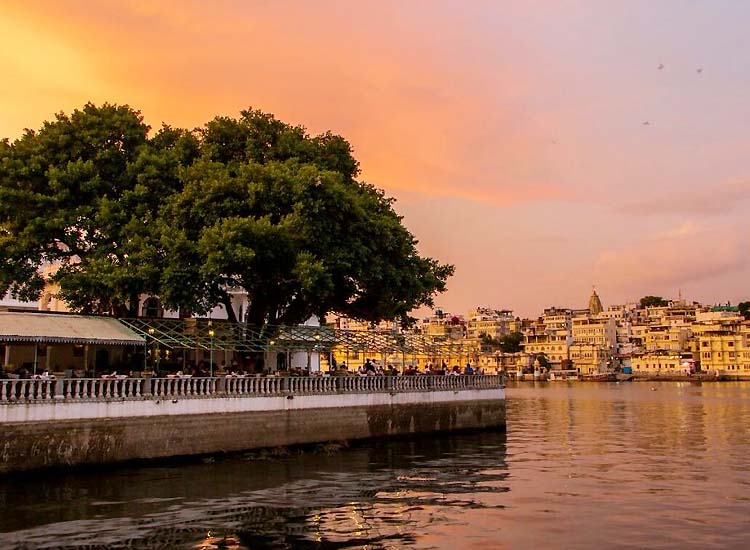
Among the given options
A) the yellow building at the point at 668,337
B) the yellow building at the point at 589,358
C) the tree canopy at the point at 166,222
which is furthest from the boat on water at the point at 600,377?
the tree canopy at the point at 166,222

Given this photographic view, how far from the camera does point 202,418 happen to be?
88.1 feet

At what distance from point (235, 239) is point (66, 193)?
746 centimetres

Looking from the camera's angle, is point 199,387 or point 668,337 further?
point 668,337

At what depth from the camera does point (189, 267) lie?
29.8m

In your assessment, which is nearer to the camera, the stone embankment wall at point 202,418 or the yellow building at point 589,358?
the stone embankment wall at point 202,418

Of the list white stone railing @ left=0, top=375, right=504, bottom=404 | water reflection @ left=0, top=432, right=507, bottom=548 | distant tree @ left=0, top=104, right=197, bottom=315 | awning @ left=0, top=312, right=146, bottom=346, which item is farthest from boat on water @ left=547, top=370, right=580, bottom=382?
awning @ left=0, top=312, right=146, bottom=346

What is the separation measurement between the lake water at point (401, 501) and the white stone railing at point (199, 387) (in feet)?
7.98

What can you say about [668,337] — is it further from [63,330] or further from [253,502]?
[253,502]

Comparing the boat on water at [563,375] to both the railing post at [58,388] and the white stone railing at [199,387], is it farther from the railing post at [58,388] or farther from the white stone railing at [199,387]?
the railing post at [58,388]

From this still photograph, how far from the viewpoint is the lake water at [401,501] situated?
16188mm

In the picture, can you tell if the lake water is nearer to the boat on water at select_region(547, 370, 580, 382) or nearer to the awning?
the awning

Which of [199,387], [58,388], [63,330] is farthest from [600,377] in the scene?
[58,388]

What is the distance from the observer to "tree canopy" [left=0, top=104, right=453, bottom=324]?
1175 inches

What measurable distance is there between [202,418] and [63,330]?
585 centimetres
